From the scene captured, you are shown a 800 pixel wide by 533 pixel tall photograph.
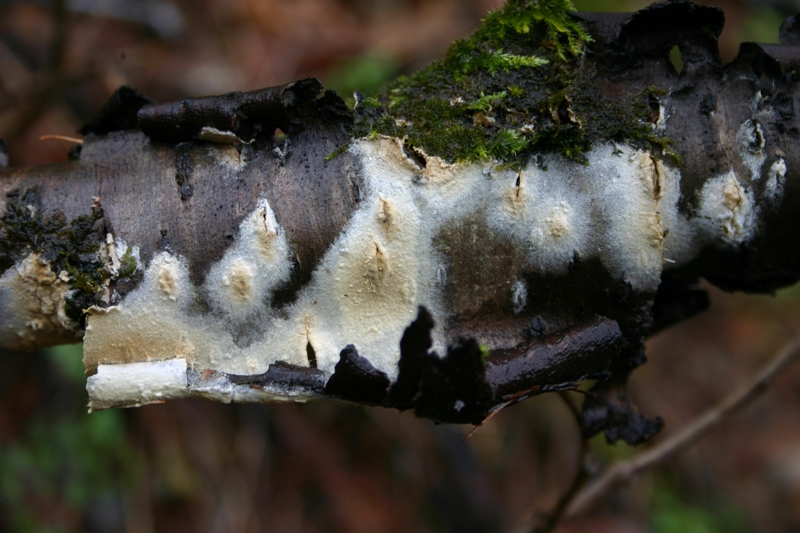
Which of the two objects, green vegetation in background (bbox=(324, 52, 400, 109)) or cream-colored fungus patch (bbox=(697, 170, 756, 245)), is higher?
green vegetation in background (bbox=(324, 52, 400, 109))

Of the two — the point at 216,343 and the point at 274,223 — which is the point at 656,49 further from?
the point at 216,343

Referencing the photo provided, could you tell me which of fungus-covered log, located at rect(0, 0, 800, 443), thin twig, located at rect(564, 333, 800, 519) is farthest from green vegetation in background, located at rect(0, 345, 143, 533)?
thin twig, located at rect(564, 333, 800, 519)

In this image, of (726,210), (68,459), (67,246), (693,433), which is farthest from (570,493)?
(68,459)

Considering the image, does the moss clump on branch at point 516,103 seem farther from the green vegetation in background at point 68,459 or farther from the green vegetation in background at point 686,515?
the green vegetation in background at point 686,515

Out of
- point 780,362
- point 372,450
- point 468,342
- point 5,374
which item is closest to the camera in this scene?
point 468,342

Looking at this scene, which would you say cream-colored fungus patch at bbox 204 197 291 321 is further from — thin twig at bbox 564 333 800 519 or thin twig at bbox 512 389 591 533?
thin twig at bbox 564 333 800 519

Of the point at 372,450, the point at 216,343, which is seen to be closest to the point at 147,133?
the point at 216,343
